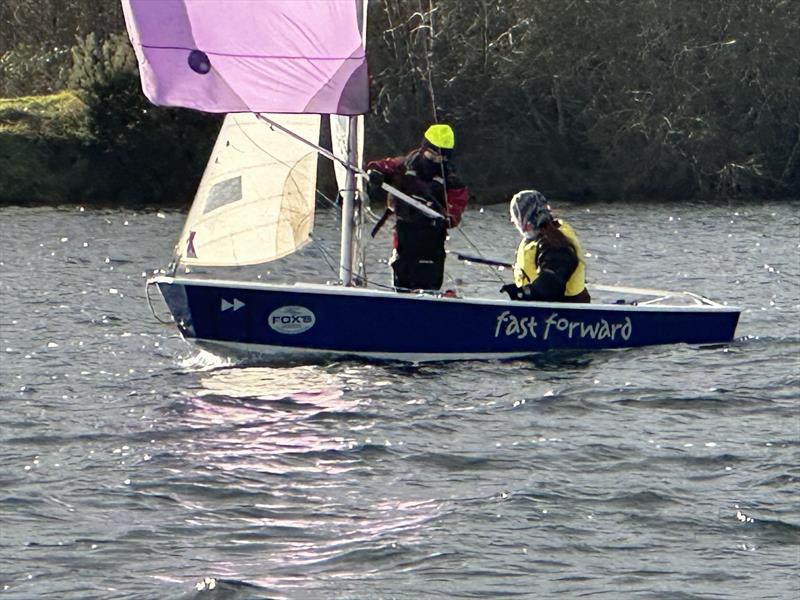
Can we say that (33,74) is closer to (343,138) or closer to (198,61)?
(343,138)

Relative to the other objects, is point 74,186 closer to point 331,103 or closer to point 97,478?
point 331,103

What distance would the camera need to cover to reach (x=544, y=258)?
43.1ft

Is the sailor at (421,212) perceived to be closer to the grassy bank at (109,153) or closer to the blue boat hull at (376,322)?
the blue boat hull at (376,322)

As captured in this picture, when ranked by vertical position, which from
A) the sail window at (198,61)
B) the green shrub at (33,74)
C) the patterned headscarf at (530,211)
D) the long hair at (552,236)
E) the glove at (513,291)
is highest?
the sail window at (198,61)

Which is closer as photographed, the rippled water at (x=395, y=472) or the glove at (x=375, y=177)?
the rippled water at (x=395, y=472)

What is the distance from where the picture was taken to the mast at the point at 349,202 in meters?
13.5

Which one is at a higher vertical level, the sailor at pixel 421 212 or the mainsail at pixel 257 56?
the mainsail at pixel 257 56

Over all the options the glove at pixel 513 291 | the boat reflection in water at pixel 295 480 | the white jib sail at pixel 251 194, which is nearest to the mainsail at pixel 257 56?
the white jib sail at pixel 251 194

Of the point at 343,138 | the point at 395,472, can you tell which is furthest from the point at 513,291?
the point at 395,472

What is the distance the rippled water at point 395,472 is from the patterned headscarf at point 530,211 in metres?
1.06

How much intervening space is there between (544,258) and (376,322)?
1.39 meters

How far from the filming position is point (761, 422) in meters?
11.3

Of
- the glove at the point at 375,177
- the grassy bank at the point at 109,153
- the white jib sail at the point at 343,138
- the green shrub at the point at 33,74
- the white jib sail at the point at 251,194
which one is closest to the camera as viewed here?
the glove at the point at 375,177

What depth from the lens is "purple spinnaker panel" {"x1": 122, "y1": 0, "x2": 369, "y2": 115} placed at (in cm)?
1275
